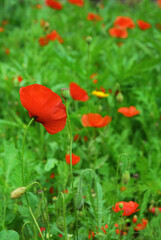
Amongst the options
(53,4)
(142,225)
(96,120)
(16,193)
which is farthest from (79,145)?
(53,4)

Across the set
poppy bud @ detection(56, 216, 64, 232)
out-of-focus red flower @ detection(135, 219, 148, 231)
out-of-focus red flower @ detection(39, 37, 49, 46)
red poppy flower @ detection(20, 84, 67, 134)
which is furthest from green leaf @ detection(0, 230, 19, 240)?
out-of-focus red flower @ detection(39, 37, 49, 46)

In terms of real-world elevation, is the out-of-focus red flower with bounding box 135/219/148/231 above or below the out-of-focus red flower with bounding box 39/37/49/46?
below

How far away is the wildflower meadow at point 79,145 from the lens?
0.99m

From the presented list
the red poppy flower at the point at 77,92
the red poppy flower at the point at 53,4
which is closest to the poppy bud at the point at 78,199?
the red poppy flower at the point at 77,92

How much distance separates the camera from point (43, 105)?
0.91m

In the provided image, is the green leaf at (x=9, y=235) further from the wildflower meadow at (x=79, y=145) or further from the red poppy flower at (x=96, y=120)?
the red poppy flower at (x=96, y=120)

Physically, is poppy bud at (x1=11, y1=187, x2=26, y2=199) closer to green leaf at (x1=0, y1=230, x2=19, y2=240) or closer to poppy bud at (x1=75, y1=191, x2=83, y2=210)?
green leaf at (x1=0, y1=230, x2=19, y2=240)

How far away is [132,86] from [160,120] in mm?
472

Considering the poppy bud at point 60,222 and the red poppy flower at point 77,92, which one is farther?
the red poppy flower at point 77,92

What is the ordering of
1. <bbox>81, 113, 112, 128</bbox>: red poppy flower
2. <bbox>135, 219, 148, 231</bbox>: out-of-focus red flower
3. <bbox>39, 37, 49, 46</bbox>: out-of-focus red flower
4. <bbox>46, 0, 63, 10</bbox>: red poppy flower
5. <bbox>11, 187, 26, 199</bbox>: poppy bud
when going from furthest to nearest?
1. <bbox>46, 0, 63, 10</bbox>: red poppy flower
2. <bbox>39, 37, 49, 46</bbox>: out-of-focus red flower
3. <bbox>81, 113, 112, 128</bbox>: red poppy flower
4. <bbox>135, 219, 148, 231</bbox>: out-of-focus red flower
5. <bbox>11, 187, 26, 199</bbox>: poppy bud

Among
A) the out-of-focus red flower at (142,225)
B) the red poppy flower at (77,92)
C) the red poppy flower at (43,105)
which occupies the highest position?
the red poppy flower at (43,105)

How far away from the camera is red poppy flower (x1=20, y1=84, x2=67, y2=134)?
0.90m

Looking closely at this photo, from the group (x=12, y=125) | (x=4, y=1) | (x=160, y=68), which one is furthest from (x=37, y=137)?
(x=4, y=1)

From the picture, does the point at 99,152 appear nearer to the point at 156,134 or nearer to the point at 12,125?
the point at 156,134
